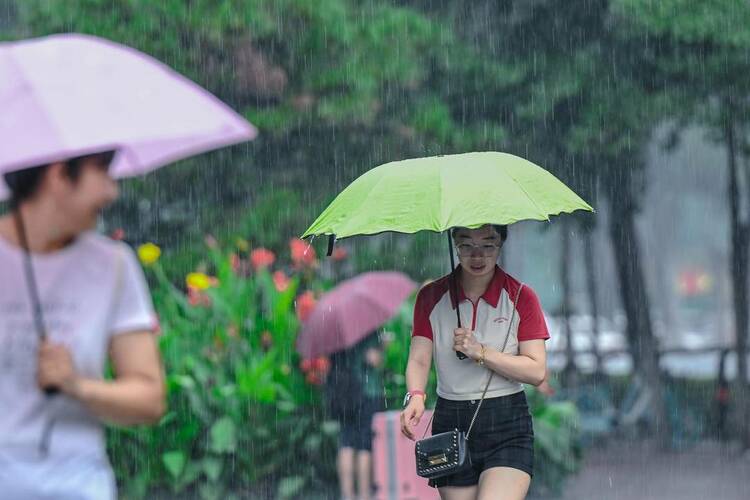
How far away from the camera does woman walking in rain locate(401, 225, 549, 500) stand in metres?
5.30

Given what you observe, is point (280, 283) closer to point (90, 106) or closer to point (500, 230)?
point (500, 230)

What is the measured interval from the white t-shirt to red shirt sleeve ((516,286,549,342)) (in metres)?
2.56

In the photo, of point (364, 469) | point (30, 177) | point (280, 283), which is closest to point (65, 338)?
point (30, 177)

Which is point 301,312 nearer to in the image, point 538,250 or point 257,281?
point 257,281

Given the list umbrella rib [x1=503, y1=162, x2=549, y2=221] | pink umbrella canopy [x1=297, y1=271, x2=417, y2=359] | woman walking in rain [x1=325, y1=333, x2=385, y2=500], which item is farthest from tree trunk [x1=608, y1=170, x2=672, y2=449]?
umbrella rib [x1=503, y1=162, x2=549, y2=221]

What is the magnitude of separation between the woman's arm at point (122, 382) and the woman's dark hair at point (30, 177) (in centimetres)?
33

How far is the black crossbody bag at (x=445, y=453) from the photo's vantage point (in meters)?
5.25

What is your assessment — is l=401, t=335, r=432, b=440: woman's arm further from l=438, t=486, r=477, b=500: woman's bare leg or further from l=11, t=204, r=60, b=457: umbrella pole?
l=11, t=204, r=60, b=457: umbrella pole

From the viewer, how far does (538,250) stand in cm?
4741

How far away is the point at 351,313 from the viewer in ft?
34.3

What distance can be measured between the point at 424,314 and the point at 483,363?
38 centimetres

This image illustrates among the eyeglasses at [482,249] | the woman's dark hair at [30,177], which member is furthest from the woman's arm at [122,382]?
the eyeglasses at [482,249]

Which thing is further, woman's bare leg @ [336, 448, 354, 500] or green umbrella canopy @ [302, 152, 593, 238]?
woman's bare leg @ [336, 448, 354, 500]

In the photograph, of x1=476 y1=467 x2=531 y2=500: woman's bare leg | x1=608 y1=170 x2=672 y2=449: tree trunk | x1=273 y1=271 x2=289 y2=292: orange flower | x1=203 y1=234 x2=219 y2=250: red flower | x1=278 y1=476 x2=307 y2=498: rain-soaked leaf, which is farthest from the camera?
x1=608 y1=170 x2=672 y2=449: tree trunk
